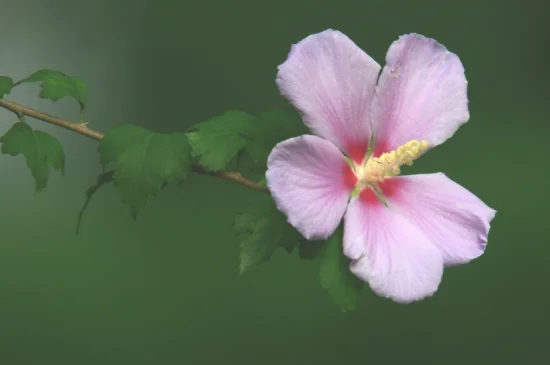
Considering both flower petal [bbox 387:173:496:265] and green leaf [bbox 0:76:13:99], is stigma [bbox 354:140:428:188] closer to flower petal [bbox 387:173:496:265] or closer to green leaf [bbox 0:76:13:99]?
flower petal [bbox 387:173:496:265]

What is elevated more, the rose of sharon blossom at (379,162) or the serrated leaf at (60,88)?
the serrated leaf at (60,88)

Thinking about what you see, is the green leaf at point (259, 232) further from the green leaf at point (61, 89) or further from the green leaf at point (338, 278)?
the green leaf at point (61, 89)

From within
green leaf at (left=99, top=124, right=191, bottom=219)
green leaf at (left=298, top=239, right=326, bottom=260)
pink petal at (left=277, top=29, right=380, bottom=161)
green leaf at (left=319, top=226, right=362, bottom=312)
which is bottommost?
green leaf at (left=319, top=226, right=362, bottom=312)

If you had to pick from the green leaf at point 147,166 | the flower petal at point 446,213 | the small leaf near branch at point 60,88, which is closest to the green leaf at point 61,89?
the small leaf near branch at point 60,88

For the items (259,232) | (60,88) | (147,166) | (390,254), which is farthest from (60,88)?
(390,254)

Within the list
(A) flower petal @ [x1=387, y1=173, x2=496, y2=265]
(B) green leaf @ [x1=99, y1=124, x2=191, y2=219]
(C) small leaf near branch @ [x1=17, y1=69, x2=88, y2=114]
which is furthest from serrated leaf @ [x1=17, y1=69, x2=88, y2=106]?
(A) flower petal @ [x1=387, y1=173, x2=496, y2=265]

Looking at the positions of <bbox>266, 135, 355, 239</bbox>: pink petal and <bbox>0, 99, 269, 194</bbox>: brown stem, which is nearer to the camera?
<bbox>266, 135, 355, 239</bbox>: pink petal
